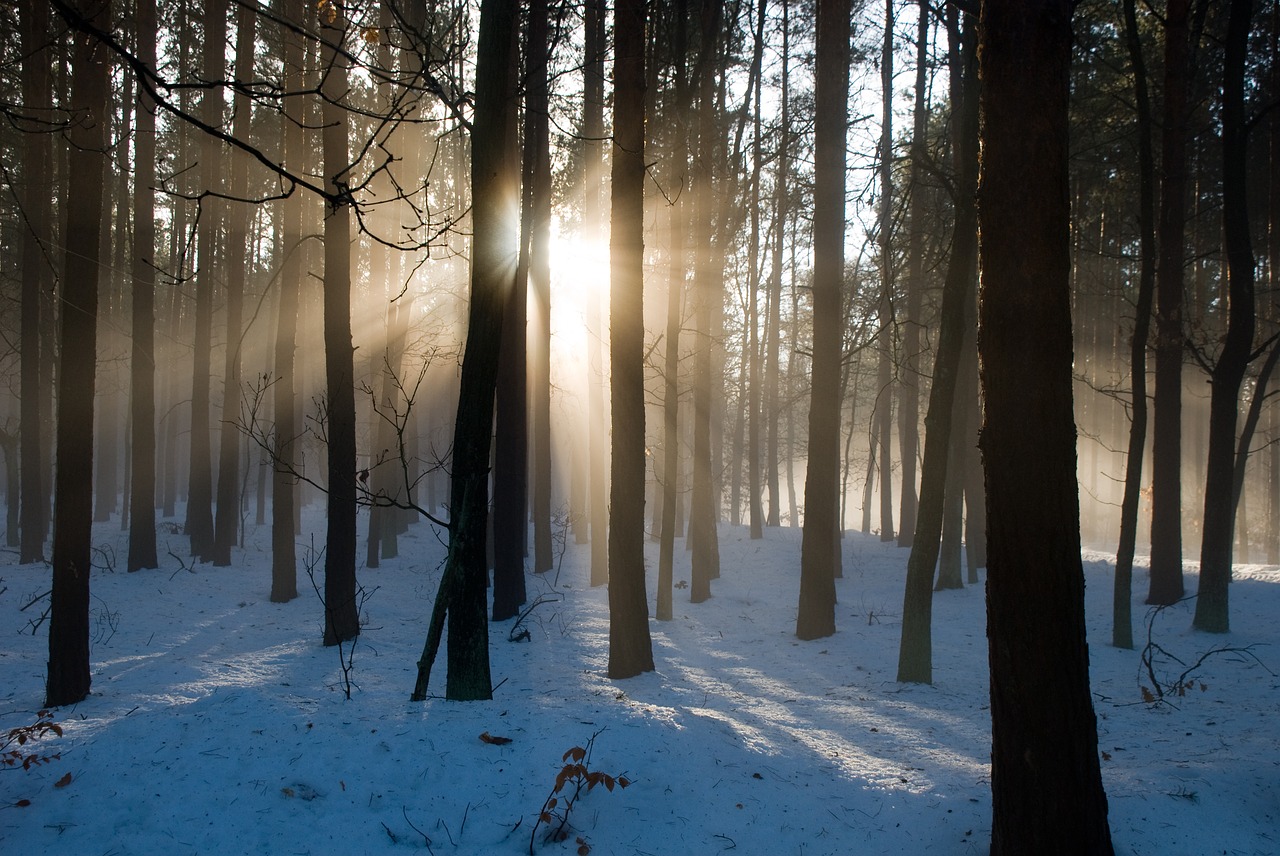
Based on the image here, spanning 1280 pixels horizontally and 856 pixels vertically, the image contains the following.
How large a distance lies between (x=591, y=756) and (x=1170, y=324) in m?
12.3

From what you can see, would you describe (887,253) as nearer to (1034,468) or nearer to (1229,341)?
(1229,341)

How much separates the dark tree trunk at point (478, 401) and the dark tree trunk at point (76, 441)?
3.79 metres

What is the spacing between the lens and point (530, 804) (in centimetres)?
482

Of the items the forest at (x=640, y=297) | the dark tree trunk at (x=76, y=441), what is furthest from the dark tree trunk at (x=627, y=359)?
the dark tree trunk at (x=76, y=441)

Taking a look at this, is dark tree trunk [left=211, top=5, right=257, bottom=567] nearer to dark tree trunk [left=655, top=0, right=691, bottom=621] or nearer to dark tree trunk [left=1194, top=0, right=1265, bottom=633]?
dark tree trunk [left=655, top=0, right=691, bottom=621]

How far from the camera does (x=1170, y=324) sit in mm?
12133

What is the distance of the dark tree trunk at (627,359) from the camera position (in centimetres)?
816

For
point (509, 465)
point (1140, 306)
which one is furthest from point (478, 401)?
point (1140, 306)

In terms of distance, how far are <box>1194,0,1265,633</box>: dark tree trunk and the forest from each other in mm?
56

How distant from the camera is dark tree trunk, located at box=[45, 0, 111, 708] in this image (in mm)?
7168

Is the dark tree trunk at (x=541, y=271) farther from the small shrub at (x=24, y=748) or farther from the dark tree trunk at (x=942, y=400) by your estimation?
the small shrub at (x=24, y=748)

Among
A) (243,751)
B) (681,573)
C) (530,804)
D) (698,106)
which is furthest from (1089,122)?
(243,751)

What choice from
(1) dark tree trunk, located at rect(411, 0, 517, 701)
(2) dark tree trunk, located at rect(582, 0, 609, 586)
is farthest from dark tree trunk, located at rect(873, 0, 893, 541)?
(1) dark tree trunk, located at rect(411, 0, 517, 701)

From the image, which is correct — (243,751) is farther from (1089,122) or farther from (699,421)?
(1089,122)
